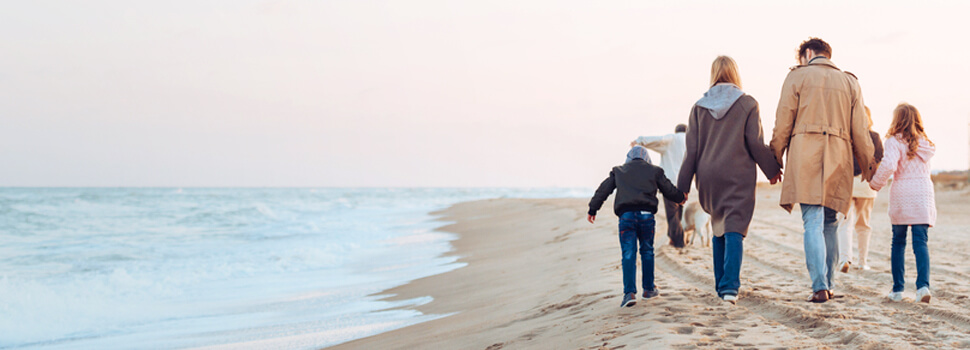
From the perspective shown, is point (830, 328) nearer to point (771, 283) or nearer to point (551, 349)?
point (551, 349)

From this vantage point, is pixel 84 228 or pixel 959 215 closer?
pixel 959 215

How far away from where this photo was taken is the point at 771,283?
17.4 feet

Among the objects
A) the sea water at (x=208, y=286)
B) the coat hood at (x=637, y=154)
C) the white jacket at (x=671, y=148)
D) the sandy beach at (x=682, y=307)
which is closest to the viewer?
the sandy beach at (x=682, y=307)

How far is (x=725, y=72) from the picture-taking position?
4285mm

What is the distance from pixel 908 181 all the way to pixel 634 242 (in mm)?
1833

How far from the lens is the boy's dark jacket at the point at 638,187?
419cm

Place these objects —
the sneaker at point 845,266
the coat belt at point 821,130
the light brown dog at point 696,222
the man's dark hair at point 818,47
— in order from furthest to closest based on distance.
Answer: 1. the light brown dog at point 696,222
2. the sneaker at point 845,266
3. the man's dark hair at point 818,47
4. the coat belt at point 821,130

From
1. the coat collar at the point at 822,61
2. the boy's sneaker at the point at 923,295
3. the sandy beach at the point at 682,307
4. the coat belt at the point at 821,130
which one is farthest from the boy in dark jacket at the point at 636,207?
the boy's sneaker at the point at 923,295

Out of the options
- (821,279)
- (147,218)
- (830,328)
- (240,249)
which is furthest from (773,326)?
(147,218)

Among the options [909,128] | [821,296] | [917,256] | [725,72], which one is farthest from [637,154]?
[917,256]

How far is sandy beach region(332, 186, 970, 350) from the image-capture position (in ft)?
10.9

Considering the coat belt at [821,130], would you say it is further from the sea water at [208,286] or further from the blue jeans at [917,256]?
the sea water at [208,286]

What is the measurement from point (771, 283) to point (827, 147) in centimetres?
163

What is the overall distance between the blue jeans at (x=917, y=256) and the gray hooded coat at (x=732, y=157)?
1.05 m
